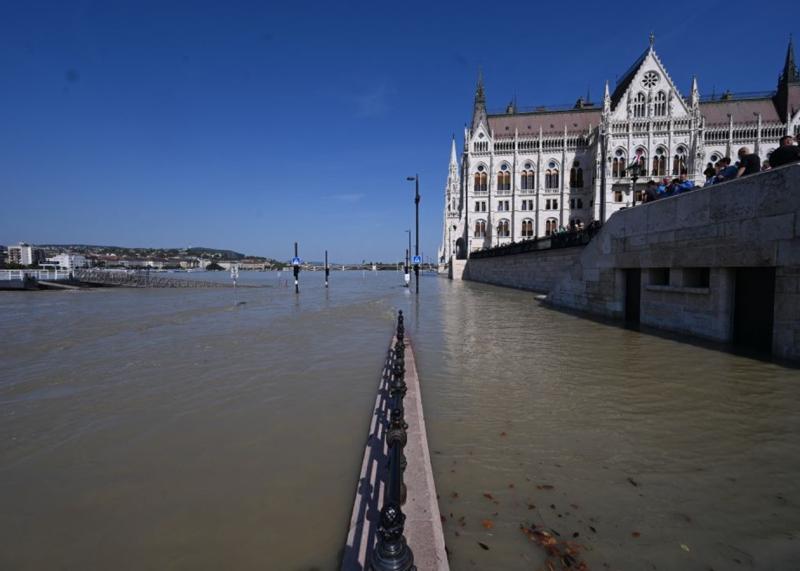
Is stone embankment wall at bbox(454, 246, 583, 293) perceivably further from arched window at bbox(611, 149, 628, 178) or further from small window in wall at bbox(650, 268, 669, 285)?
arched window at bbox(611, 149, 628, 178)

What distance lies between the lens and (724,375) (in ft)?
22.4

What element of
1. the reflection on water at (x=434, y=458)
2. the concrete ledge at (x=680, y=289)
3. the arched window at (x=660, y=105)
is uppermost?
the arched window at (x=660, y=105)

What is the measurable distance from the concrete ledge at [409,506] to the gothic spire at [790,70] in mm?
87226

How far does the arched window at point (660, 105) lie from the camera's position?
5525cm

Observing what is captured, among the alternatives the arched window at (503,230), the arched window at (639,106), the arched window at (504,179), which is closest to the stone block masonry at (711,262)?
the arched window at (503,230)

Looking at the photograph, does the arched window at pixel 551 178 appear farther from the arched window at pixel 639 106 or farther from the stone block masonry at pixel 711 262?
the stone block masonry at pixel 711 262

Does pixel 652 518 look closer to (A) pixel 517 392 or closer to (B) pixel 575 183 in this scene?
(A) pixel 517 392

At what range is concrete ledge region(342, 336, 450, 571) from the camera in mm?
2539

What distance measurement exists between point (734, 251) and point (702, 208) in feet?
4.93

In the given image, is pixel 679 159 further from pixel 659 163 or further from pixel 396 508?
pixel 396 508

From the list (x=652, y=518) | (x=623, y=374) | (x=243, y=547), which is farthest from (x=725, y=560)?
(x=623, y=374)

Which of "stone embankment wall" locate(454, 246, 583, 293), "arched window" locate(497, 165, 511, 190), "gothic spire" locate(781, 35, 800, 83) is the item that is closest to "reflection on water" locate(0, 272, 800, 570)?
"stone embankment wall" locate(454, 246, 583, 293)

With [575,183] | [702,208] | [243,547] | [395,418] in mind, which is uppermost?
[575,183]

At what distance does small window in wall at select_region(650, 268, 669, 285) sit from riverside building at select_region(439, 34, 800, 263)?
48172 millimetres
